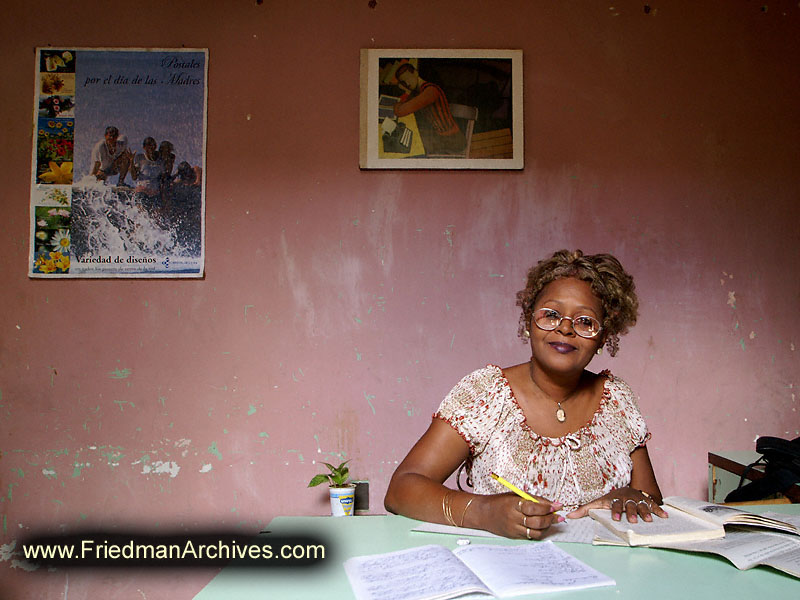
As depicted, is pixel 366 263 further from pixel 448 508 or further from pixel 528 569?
pixel 528 569

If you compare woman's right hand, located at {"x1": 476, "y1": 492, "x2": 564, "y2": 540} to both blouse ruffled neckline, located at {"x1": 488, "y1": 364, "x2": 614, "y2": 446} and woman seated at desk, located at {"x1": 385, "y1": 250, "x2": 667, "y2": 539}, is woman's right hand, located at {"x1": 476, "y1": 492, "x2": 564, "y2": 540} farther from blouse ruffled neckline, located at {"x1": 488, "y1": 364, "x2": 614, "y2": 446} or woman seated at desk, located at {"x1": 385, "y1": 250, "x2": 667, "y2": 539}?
blouse ruffled neckline, located at {"x1": 488, "y1": 364, "x2": 614, "y2": 446}

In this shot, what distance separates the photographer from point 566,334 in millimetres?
1773

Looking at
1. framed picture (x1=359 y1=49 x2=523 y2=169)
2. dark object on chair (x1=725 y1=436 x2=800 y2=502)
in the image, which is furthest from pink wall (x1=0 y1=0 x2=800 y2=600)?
dark object on chair (x1=725 y1=436 x2=800 y2=502)

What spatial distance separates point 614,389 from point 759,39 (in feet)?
6.30

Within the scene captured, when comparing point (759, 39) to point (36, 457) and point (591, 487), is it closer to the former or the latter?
point (591, 487)

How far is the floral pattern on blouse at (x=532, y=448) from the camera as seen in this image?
1.69m

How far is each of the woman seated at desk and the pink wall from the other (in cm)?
75

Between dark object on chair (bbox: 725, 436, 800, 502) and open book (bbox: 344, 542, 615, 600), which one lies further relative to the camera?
dark object on chair (bbox: 725, 436, 800, 502)

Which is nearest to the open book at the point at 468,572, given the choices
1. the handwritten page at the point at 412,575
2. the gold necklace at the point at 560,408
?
the handwritten page at the point at 412,575

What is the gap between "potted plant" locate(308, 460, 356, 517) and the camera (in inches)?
95.9

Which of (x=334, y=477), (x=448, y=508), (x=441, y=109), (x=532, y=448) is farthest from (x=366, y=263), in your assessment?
(x=448, y=508)

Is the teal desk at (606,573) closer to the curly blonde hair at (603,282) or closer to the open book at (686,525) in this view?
the open book at (686,525)

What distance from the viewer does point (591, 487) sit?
170cm

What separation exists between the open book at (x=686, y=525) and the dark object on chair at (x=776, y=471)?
681mm
